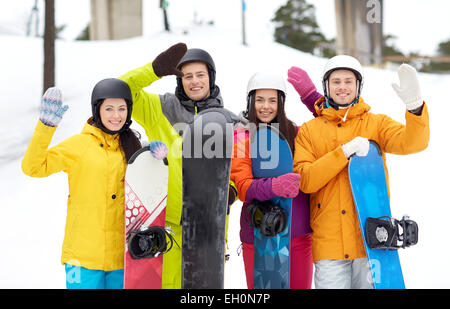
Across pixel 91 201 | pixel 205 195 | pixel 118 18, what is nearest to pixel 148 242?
pixel 91 201

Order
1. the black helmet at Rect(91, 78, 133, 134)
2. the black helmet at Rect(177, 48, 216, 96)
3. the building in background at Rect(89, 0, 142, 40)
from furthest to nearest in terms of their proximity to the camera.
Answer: the building in background at Rect(89, 0, 142, 40) → the black helmet at Rect(177, 48, 216, 96) → the black helmet at Rect(91, 78, 133, 134)

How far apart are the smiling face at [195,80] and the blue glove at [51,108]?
81 centimetres

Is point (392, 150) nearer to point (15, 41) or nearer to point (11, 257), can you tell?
point (11, 257)

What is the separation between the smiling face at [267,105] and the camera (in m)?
2.76

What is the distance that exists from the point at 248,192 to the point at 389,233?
811 millimetres

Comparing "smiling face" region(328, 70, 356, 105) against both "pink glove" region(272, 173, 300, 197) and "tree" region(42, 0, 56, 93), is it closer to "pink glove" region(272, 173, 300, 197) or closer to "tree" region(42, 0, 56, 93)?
"pink glove" region(272, 173, 300, 197)

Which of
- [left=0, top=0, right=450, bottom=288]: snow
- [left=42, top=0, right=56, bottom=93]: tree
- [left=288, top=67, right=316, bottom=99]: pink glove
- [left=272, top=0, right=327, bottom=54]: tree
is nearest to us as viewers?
[left=288, top=67, right=316, bottom=99]: pink glove

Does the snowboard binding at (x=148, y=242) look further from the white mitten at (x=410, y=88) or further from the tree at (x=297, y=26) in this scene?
the tree at (x=297, y=26)

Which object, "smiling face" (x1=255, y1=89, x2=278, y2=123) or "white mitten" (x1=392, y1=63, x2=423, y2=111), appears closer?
"white mitten" (x1=392, y1=63, x2=423, y2=111)

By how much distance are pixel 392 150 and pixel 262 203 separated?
2.69ft

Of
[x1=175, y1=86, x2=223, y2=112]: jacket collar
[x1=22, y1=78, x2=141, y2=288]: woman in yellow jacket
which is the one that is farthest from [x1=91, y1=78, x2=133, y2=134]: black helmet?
[x1=175, y1=86, x2=223, y2=112]: jacket collar

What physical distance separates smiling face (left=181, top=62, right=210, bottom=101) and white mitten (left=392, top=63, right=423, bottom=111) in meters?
1.19

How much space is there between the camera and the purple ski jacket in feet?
8.40

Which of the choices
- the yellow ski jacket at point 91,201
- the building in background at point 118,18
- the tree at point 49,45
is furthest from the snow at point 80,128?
the building in background at point 118,18
